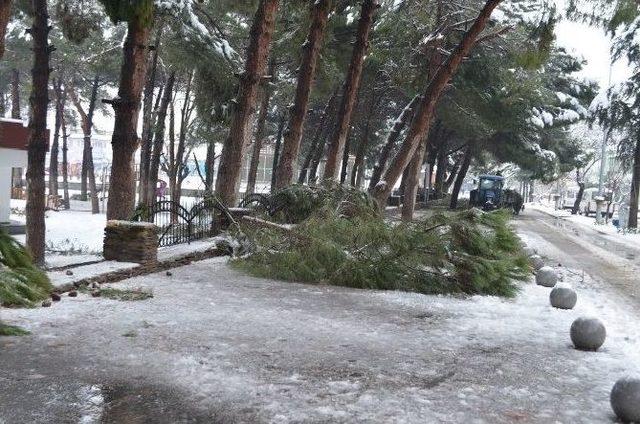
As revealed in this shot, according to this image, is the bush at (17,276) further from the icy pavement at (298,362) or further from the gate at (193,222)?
the gate at (193,222)

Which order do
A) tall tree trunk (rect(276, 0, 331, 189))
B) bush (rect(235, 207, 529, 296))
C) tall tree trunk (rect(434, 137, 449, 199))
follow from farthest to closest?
tall tree trunk (rect(434, 137, 449, 199)), tall tree trunk (rect(276, 0, 331, 189)), bush (rect(235, 207, 529, 296))

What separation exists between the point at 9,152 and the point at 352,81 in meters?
12.5

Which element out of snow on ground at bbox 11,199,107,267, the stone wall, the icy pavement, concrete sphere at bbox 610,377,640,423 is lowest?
snow on ground at bbox 11,199,107,267

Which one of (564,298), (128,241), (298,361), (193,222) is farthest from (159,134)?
(298,361)

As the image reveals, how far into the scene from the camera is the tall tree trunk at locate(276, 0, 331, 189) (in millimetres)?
14258

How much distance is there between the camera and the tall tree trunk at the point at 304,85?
46.8 feet

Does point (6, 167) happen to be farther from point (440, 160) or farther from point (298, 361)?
point (440, 160)

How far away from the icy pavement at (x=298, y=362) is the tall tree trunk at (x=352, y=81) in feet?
27.4

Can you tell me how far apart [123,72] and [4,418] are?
26.4 feet

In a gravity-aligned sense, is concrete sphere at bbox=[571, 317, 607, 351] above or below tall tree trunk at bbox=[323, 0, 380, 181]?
below

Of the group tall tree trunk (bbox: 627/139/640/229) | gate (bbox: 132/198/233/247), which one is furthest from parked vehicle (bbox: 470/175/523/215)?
gate (bbox: 132/198/233/247)

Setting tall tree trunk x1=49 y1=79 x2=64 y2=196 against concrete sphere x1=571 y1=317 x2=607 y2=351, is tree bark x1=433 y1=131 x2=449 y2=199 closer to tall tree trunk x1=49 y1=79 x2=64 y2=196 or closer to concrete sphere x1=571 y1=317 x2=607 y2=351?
tall tree trunk x1=49 y1=79 x2=64 y2=196

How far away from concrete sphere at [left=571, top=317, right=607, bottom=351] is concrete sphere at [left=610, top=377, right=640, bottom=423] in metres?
1.88

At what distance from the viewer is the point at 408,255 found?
8.96 m
